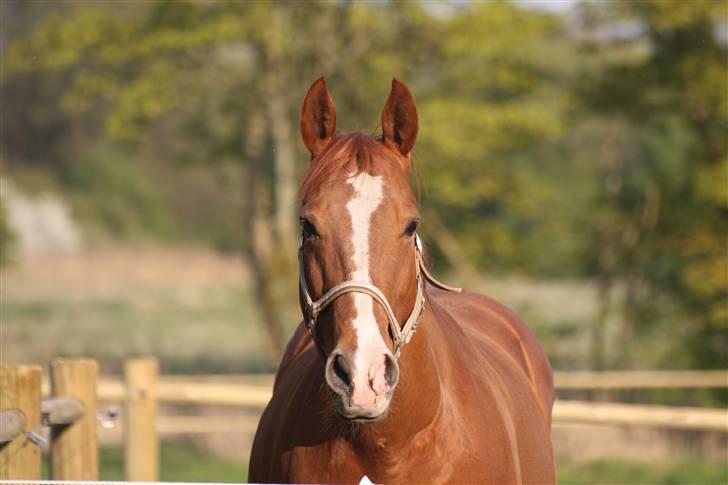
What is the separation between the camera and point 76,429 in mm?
5629

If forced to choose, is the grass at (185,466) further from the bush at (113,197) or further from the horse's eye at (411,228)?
the bush at (113,197)

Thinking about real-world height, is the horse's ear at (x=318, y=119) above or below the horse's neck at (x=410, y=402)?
above

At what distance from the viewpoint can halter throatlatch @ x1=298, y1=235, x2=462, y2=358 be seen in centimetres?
332

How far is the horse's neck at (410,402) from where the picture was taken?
362 centimetres

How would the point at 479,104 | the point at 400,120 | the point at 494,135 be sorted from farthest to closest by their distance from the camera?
the point at 479,104
the point at 494,135
the point at 400,120

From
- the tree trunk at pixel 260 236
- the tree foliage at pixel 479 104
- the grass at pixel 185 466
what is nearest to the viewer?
the grass at pixel 185 466

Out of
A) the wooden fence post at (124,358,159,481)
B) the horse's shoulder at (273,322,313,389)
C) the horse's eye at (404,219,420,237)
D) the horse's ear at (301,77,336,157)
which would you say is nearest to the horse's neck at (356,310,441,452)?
the horse's eye at (404,219,420,237)

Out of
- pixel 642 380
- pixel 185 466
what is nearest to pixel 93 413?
pixel 185 466

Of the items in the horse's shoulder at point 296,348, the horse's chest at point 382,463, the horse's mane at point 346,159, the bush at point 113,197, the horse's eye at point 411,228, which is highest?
the bush at point 113,197

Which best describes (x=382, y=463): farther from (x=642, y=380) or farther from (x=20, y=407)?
(x=642, y=380)

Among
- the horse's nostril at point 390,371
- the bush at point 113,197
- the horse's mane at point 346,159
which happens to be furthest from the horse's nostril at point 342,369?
the bush at point 113,197

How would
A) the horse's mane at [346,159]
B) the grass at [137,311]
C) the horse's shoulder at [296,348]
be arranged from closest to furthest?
1. the horse's mane at [346,159]
2. the horse's shoulder at [296,348]
3. the grass at [137,311]

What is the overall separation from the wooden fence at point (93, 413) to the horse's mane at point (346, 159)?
1821mm

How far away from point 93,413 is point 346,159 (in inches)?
105
